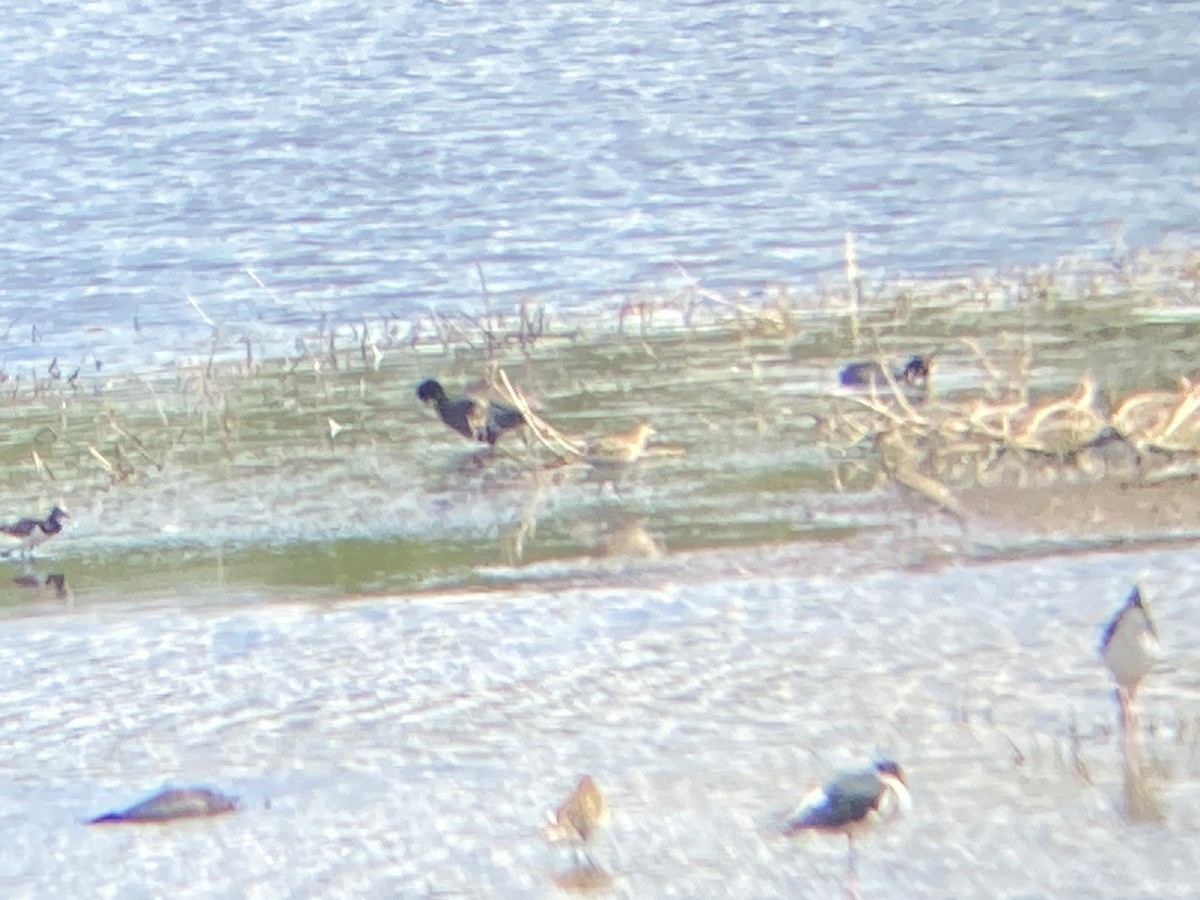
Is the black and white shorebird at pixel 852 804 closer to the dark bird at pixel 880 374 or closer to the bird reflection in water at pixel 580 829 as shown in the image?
the bird reflection in water at pixel 580 829

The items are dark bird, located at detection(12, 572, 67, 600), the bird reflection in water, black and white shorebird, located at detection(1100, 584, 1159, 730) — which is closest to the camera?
the bird reflection in water

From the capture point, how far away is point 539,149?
18.2 m

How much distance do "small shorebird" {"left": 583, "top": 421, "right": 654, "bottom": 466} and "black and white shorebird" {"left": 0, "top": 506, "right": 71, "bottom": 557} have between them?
70.4 inches

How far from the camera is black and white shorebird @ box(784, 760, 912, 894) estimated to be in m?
4.60

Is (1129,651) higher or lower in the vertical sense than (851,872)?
higher

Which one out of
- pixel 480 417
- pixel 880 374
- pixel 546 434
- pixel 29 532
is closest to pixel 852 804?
pixel 29 532

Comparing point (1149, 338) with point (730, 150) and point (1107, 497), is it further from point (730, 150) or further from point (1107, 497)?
point (730, 150)

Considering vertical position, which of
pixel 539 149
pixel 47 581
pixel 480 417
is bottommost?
pixel 47 581

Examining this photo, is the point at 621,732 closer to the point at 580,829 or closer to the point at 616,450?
the point at 580,829

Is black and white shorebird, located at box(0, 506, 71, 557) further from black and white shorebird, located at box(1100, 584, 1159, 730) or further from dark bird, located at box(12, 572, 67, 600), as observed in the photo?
black and white shorebird, located at box(1100, 584, 1159, 730)

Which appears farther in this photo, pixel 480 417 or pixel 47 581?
pixel 480 417

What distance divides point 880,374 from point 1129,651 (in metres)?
4.82

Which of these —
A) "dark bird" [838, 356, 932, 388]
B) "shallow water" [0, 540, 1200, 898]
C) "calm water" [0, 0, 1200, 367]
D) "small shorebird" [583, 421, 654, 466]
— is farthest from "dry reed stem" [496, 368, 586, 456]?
"calm water" [0, 0, 1200, 367]

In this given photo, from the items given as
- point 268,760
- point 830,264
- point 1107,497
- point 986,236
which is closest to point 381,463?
point 1107,497
